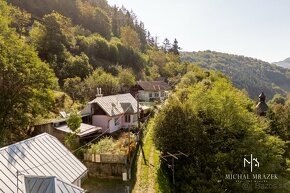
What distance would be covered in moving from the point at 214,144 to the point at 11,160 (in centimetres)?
2614

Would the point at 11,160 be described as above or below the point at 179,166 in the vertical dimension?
above

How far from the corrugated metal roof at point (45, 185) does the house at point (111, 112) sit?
26480mm

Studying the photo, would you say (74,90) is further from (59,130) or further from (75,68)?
(59,130)

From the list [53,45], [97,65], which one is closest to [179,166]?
[53,45]

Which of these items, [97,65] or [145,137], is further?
[97,65]

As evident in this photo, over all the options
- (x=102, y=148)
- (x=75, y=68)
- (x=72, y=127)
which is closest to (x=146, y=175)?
(x=102, y=148)

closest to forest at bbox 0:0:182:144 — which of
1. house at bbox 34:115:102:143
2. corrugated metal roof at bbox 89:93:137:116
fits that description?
house at bbox 34:115:102:143

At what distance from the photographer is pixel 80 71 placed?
214 feet

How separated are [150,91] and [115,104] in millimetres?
34457

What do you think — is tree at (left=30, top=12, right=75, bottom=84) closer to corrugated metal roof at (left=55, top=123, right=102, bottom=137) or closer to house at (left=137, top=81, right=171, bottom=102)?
house at (left=137, top=81, right=171, bottom=102)

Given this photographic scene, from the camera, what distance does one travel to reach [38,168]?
16703mm

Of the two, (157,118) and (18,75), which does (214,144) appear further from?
(18,75)

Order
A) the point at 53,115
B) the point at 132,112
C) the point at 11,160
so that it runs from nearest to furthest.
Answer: the point at 11,160, the point at 53,115, the point at 132,112

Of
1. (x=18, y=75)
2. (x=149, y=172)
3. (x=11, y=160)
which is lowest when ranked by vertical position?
(x=149, y=172)
